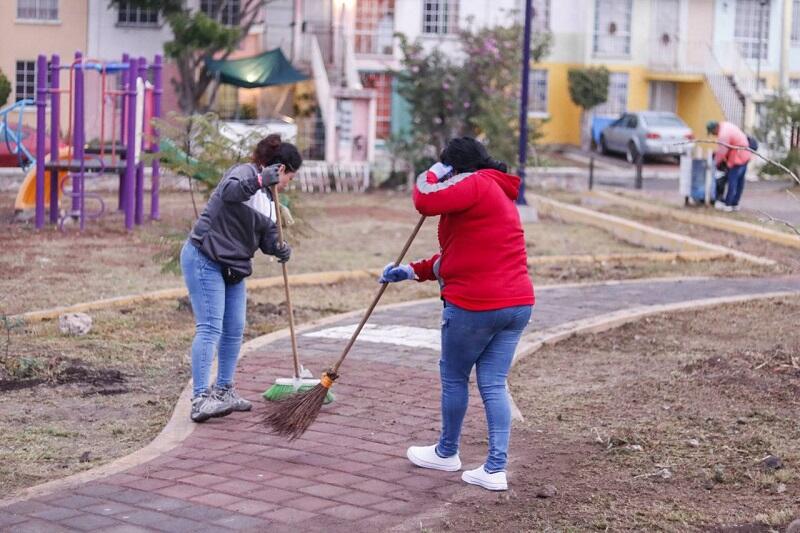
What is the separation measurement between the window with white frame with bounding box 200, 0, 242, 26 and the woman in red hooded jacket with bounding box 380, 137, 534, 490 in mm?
26775

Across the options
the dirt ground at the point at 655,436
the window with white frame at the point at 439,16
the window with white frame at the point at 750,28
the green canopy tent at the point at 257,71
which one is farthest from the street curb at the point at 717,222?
the window with white frame at the point at 750,28

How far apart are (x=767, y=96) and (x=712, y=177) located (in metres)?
9.04

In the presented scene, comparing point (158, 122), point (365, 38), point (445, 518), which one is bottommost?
point (445, 518)

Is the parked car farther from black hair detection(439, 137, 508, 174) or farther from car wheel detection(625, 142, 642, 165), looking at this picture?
black hair detection(439, 137, 508, 174)

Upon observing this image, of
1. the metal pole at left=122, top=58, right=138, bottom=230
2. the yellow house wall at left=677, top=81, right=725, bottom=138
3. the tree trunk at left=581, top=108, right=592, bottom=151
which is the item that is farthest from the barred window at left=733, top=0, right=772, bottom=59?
the metal pole at left=122, top=58, right=138, bottom=230

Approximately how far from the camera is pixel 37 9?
32.8m

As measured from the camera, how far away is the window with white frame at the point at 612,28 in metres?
40.4

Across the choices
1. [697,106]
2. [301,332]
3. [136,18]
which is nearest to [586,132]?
[697,106]

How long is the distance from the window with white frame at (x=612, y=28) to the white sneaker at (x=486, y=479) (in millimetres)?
35425

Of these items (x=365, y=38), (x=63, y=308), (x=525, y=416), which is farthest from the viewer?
(x=365, y=38)

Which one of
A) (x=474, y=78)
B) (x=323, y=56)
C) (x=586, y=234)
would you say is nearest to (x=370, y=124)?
(x=474, y=78)

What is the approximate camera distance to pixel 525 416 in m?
7.88

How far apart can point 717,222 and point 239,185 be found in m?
13.1

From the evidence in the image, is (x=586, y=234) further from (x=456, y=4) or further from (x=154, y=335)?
(x=456, y=4)
